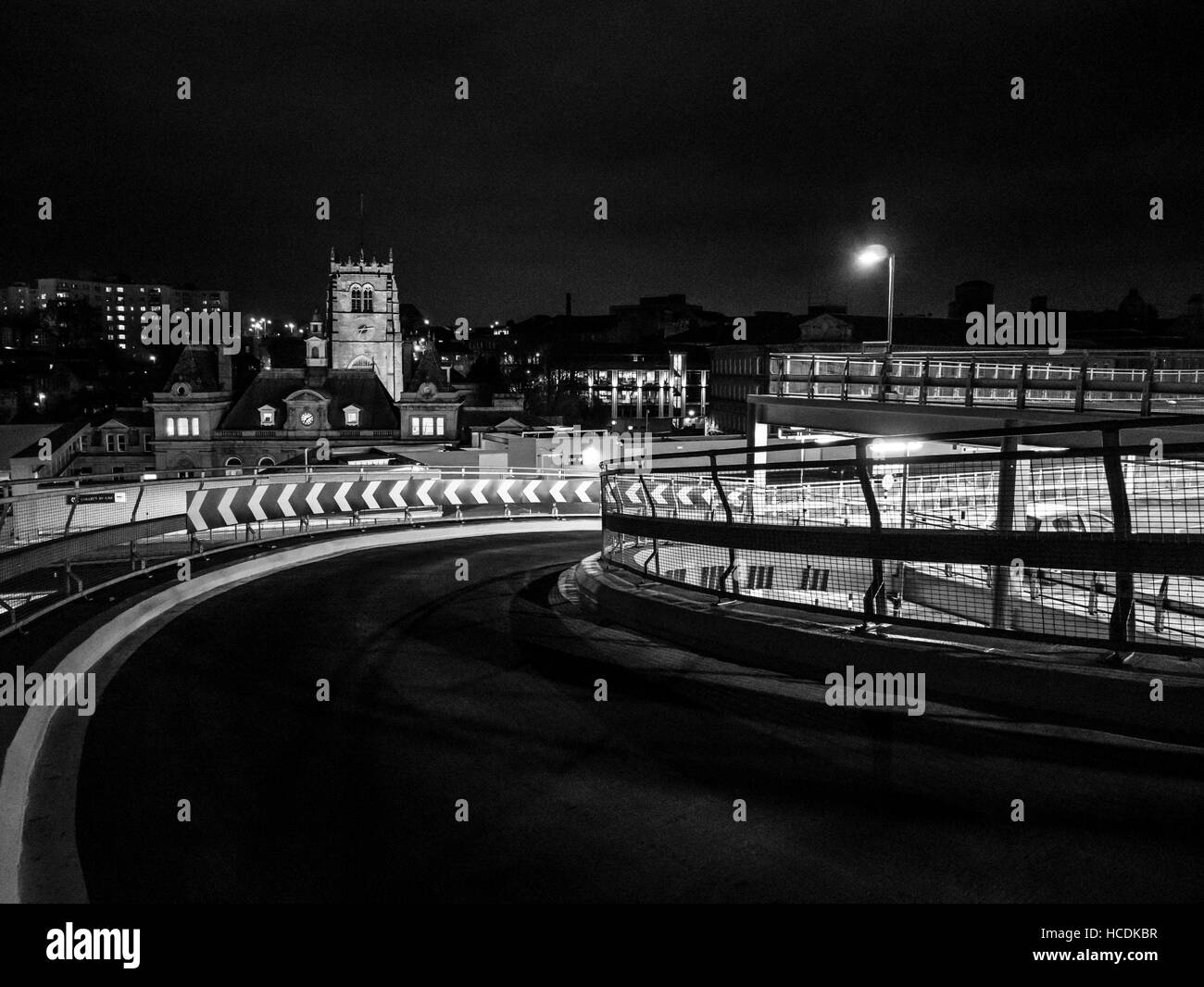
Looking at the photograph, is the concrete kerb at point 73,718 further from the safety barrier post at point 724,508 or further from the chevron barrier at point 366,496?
the safety barrier post at point 724,508

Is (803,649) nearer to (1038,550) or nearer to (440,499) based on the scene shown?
(1038,550)

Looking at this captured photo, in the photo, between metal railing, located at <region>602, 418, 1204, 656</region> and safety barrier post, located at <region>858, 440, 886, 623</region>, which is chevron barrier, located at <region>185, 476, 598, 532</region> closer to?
metal railing, located at <region>602, 418, 1204, 656</region>

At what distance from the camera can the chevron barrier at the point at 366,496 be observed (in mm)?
16297

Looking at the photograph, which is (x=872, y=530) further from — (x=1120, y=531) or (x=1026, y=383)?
(x=1026, y=383)

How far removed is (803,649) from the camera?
815 centimetres

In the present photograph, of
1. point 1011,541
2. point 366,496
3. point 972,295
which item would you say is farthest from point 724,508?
point 972,295

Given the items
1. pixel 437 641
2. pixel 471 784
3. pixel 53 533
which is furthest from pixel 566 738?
pixel 53 533

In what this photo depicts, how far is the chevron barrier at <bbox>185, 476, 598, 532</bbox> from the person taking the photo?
1630cm

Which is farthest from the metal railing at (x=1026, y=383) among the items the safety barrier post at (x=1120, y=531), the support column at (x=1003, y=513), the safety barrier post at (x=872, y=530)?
the safety barrier post at (x=1120, y=531)

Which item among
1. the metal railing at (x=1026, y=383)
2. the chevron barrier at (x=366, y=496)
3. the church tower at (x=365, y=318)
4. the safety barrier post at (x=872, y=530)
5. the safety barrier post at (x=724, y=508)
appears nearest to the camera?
the safety barrier post at (x=872, y=530)

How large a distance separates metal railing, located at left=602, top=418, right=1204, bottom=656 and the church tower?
5475 inches

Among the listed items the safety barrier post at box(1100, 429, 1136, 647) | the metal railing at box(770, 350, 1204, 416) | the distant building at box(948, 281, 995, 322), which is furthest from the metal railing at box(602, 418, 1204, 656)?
the distant building at box(948, 281, 995, 322)

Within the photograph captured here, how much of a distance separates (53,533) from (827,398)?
53.1 feet

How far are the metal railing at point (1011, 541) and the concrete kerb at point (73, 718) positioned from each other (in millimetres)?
5602
